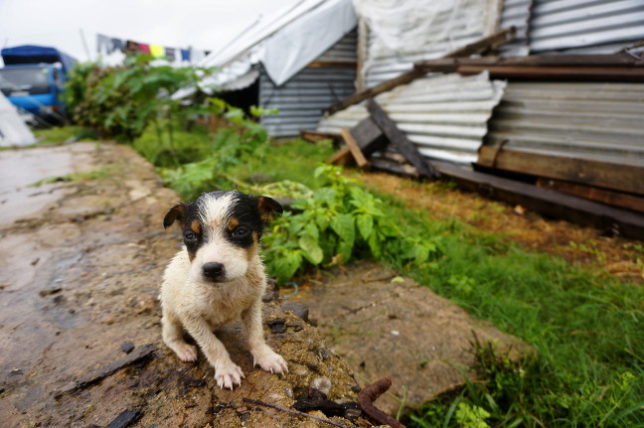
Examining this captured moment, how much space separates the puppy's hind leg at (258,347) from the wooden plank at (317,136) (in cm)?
853

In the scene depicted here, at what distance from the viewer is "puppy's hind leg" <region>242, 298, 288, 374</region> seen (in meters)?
1.64

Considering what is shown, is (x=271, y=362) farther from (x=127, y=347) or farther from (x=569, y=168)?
(x=569, y=168)

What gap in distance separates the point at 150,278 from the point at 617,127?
5886 millimetres

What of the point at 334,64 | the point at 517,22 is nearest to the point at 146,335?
the point at 517,22

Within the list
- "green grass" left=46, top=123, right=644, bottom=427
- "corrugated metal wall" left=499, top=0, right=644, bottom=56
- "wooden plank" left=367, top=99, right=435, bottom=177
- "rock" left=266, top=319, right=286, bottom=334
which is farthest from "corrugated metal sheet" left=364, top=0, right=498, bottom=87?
"rock" left=266, top=319, right=286, bottom=334

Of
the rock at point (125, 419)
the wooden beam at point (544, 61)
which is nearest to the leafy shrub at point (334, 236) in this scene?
the rock at point (125, 419)

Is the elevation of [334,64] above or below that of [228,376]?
above

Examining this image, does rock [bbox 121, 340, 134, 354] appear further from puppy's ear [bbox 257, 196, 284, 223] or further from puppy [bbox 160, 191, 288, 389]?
puppy's ear [bbox 257, 196, 284, 223]

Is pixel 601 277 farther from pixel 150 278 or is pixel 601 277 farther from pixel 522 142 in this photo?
pixel 150 278

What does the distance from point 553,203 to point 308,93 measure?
8206 mm

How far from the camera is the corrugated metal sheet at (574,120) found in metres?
4.86

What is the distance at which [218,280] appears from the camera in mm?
1415

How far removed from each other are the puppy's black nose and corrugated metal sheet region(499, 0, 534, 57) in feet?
24.8

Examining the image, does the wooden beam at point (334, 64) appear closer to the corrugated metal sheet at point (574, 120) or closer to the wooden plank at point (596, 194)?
the corrugated metal sheet at point (574, 120)
